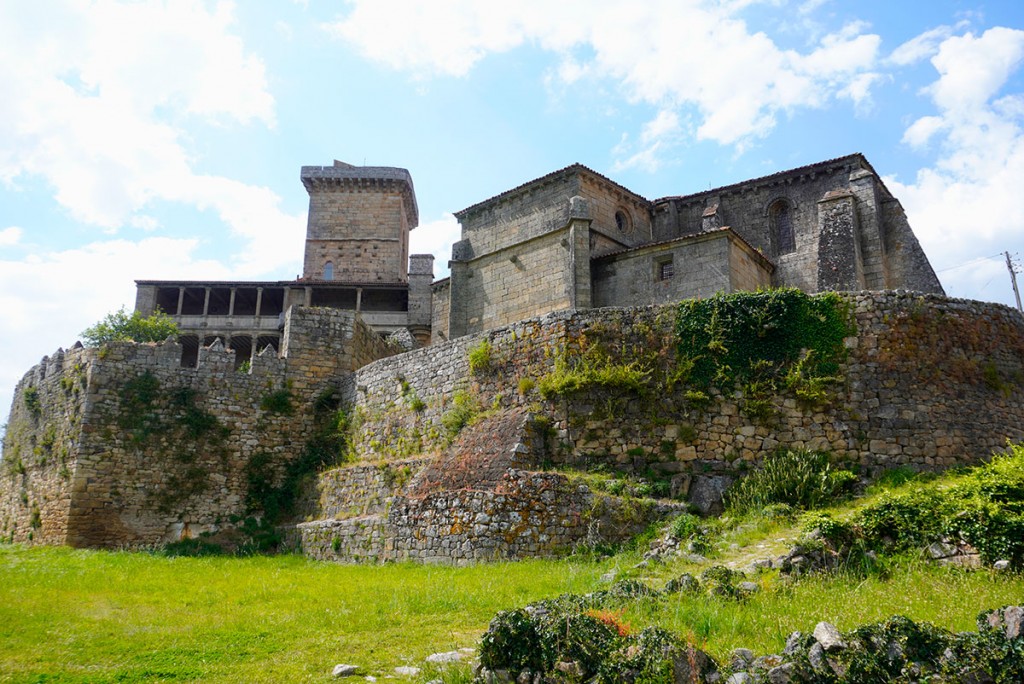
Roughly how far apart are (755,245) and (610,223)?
5.85 metres

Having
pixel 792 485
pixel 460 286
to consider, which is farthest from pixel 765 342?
pixel 460 286

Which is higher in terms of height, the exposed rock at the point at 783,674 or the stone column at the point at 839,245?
the stone column at the point at 839,245

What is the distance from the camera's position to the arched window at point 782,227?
30.8 meters

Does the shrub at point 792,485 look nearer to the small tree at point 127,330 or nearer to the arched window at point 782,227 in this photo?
the arched window at point 782,227

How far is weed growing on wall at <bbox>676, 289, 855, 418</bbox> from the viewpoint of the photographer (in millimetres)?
14695

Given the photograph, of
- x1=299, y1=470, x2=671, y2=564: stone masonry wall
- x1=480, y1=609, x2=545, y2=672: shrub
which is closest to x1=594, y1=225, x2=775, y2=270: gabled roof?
x1=299, y1=470, x2=671, y2=564: stone masonry wall

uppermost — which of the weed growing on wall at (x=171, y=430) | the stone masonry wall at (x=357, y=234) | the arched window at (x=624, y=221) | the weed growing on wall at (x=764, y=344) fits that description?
the stone masonry wall at (x=357, y=234)

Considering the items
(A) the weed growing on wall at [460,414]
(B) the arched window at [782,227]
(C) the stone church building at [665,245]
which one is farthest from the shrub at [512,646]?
(B) the arched window at [782,227]

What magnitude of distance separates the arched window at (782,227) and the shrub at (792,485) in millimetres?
18652

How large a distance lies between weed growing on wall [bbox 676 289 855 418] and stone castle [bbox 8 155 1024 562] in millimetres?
191

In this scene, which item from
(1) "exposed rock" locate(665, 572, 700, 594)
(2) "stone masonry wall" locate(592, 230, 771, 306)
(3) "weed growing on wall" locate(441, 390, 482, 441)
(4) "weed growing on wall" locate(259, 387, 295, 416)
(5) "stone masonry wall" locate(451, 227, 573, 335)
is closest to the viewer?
(1) "exposed rock" locate(665, 572, 700, 594)

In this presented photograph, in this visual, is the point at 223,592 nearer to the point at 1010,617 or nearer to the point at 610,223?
the point at 1010,617

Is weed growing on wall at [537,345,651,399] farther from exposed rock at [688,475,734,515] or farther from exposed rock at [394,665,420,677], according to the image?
exposed rock at [394,665,420,677]

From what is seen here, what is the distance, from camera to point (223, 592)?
1208cm
